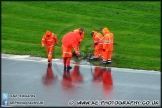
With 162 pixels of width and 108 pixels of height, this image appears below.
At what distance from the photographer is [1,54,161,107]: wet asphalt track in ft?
51.1

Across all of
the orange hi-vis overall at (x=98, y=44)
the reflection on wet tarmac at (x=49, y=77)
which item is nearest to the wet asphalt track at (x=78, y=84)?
the reflection on wet tarmac at (x=49, y=77)

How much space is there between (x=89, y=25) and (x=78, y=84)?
1135 centimetres

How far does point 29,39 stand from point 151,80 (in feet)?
30.0

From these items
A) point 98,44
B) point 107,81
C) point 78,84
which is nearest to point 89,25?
point 98,44

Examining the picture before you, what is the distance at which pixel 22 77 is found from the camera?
18.4 meters

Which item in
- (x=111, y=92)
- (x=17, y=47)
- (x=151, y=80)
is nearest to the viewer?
(x=111, y=92)

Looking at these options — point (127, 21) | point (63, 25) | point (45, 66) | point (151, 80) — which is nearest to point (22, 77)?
point (45, 66)

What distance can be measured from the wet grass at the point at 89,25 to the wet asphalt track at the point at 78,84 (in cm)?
124

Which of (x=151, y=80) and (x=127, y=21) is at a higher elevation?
(x=127, y=21)

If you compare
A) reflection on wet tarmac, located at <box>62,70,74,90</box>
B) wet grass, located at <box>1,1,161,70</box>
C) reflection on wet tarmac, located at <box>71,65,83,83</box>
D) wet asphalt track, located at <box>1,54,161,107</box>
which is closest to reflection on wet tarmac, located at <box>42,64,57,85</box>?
wet asphalt track, located at <box>1,54,161,107</box>

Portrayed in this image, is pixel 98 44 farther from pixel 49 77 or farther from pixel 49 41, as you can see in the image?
pixel 49 77

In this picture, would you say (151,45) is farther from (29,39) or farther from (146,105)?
(146,105)

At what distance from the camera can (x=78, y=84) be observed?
17.5 m

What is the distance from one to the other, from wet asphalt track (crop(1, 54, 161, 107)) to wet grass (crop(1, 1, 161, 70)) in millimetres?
1236
